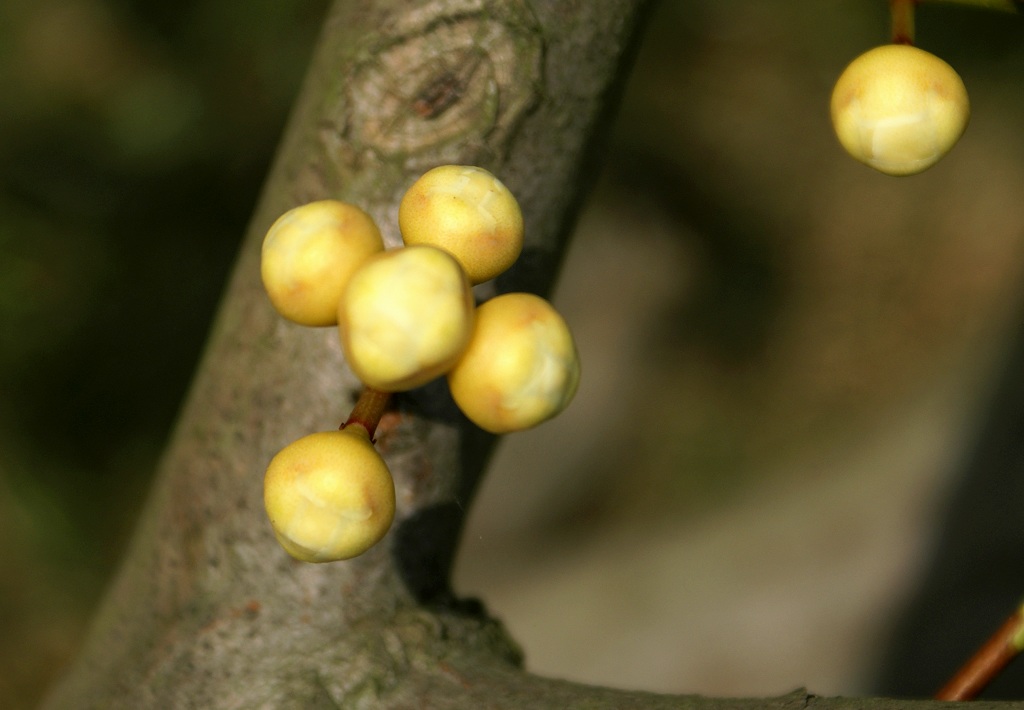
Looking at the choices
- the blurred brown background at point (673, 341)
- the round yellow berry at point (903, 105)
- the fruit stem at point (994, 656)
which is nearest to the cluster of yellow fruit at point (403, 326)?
the round yellow berry at point (903, 105)

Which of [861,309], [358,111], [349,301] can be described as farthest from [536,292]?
[861,309]

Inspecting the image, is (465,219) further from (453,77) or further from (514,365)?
(453,77)

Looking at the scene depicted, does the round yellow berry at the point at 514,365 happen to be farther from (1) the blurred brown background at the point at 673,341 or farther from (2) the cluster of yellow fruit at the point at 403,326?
(1) the blurred brown background at the point at 673,341

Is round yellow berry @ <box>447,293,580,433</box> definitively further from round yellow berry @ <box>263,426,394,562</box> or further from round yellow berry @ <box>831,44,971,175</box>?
round yellow berry @ <box>831,44,971,175</box>

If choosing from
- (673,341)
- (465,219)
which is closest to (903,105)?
(465,219)

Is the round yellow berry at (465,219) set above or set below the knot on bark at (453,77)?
below

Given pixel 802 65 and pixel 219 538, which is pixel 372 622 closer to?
pixel 219 538

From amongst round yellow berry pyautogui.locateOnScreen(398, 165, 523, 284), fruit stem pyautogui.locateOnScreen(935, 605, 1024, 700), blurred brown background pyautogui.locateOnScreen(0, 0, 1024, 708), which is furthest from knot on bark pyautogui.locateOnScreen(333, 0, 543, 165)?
blurred brown background pyautogui.locateOnScreen(0, 0, 1024, 708)
